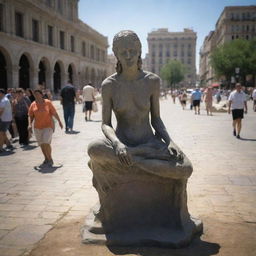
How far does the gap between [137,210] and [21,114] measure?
7.30 meters

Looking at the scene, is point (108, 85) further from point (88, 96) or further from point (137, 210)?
point (88, 96)

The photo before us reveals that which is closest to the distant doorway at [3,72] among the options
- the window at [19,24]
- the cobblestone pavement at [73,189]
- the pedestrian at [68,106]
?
the window at [19,24]

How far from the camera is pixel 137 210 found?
381 cm

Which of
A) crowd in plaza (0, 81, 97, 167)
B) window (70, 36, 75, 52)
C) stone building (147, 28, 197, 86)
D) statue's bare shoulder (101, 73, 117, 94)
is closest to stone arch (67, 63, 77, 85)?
window (70, 36, 75, 52)

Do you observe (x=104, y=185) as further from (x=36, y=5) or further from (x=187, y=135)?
(x=36, y=5)

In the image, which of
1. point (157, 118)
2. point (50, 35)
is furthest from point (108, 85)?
point (50, 35)

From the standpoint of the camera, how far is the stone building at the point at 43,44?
102 feet

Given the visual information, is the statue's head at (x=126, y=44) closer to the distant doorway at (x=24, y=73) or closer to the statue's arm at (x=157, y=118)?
the statue's arm at (x=157, y=118)

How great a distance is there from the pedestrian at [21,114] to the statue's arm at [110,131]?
22.0ft

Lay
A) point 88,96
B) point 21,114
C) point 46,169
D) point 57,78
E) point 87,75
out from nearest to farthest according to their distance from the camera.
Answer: point 46,169, point 21,114, point 88,96, point 57,78, point 87,75

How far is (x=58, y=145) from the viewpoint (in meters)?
10.1

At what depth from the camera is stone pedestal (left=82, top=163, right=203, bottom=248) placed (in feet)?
12.0

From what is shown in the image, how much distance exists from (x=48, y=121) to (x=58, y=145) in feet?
8.72

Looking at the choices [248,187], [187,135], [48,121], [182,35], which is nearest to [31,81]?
[187,135]
